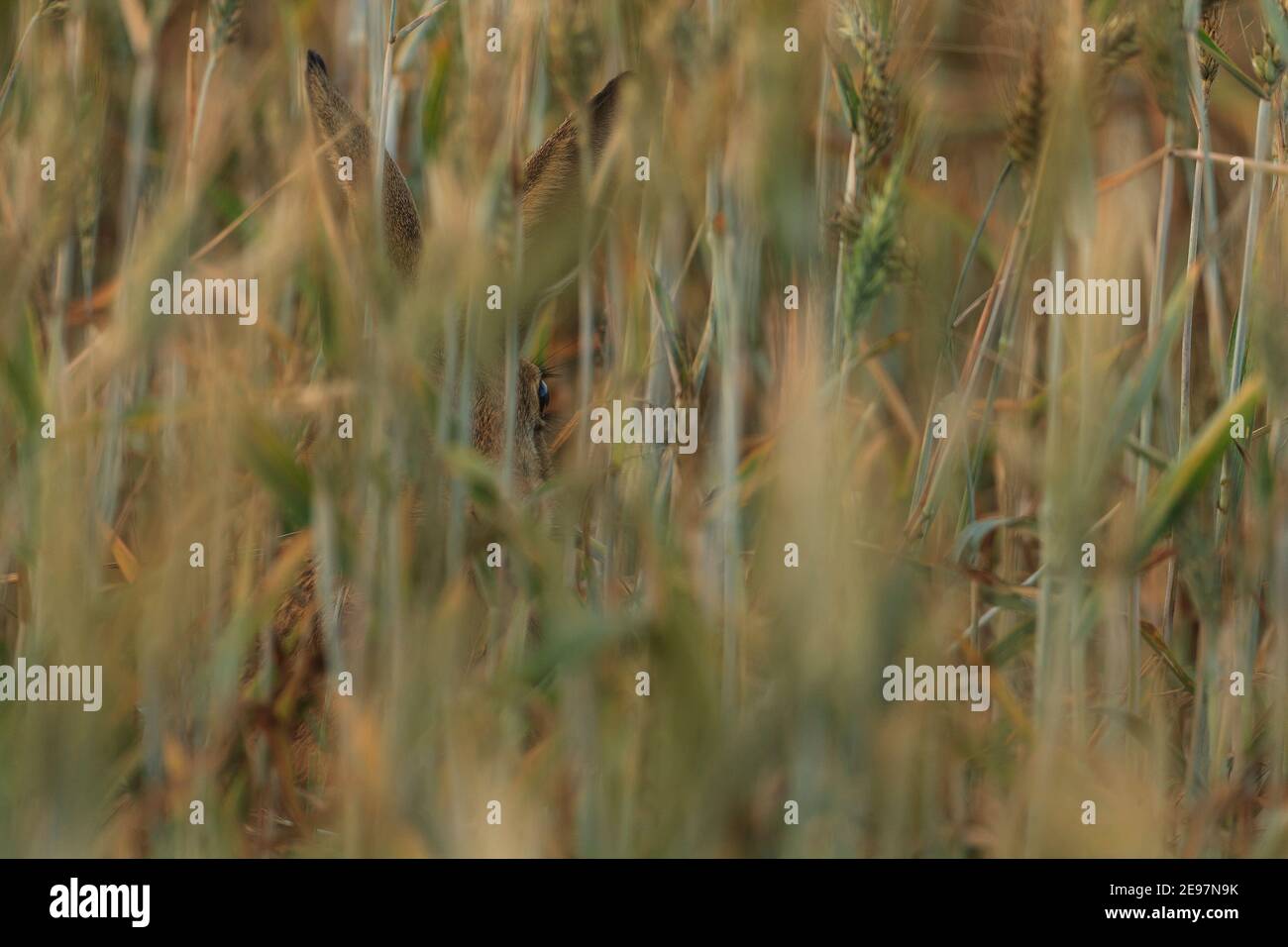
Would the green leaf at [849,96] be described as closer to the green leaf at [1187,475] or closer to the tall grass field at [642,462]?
the tall grass field at [642,462]

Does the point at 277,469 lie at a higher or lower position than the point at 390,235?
lower

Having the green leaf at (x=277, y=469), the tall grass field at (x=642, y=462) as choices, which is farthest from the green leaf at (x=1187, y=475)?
the green leaf at (x=277, y=469)

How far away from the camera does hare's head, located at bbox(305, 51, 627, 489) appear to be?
1.18 metres

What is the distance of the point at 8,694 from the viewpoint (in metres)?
1.18

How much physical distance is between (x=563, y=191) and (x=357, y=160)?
22 cm

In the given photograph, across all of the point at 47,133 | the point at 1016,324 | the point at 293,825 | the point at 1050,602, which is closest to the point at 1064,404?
the point at 1050,602

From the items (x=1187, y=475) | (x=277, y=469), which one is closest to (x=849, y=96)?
(x=1187, y=475)

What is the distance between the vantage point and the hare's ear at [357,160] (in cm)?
119

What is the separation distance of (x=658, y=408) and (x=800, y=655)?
55 centimetres

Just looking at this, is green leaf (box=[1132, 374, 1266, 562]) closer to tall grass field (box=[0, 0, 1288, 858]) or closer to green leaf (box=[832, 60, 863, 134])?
tall grass field (box=[0, 0, 1288, 858])

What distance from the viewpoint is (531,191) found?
1284 millimetres

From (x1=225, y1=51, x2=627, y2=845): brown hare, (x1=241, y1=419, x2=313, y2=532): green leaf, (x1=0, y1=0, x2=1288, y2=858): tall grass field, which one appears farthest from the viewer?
(x1=225, y1=51, x2=627, y2=845): brown hare

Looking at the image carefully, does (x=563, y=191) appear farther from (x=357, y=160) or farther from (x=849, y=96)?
(x=849, y=96)

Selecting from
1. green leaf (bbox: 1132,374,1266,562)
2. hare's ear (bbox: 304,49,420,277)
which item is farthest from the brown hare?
green leaf (bbox: 1132,374,1266,562)
